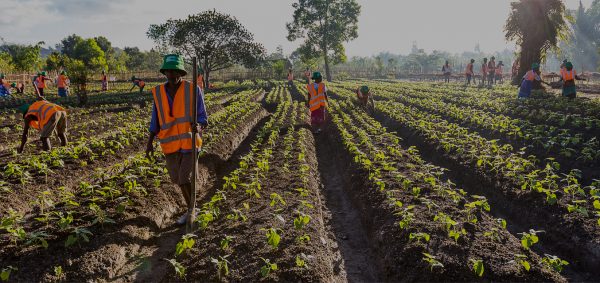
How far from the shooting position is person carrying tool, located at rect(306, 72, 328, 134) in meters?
11.5

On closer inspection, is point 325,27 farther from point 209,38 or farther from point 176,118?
point 176,118

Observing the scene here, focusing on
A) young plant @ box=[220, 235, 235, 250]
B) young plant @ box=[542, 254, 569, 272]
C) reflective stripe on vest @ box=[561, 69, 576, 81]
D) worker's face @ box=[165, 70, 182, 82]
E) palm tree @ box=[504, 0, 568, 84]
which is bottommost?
young plant @ box=[542, 254, 569, 272]

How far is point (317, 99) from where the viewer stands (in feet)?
38.2

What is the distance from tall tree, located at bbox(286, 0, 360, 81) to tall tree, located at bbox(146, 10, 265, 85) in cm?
1798

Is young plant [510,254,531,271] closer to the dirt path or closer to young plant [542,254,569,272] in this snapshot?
young plant [542,254,569,272]

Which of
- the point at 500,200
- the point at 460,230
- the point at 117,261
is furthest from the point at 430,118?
the point at 117,261

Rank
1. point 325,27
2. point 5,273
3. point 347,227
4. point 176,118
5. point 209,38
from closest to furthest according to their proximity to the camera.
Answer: point 5,273 < point 176,118 < point 347,227 < point 209,38 < point 325,27

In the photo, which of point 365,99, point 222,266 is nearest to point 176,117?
point 222,266

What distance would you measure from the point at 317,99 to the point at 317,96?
0.09 metres

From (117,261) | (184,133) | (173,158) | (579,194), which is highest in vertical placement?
(184,133)

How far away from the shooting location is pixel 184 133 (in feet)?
16.1

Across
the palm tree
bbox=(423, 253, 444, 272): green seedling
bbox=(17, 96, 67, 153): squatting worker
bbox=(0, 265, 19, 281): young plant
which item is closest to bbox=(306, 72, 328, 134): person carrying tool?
bbox=(17, 96, 67, 153): squatting worker

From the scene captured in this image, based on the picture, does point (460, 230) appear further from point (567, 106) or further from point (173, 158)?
point (567, 106)

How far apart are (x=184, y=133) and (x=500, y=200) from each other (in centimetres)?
503
